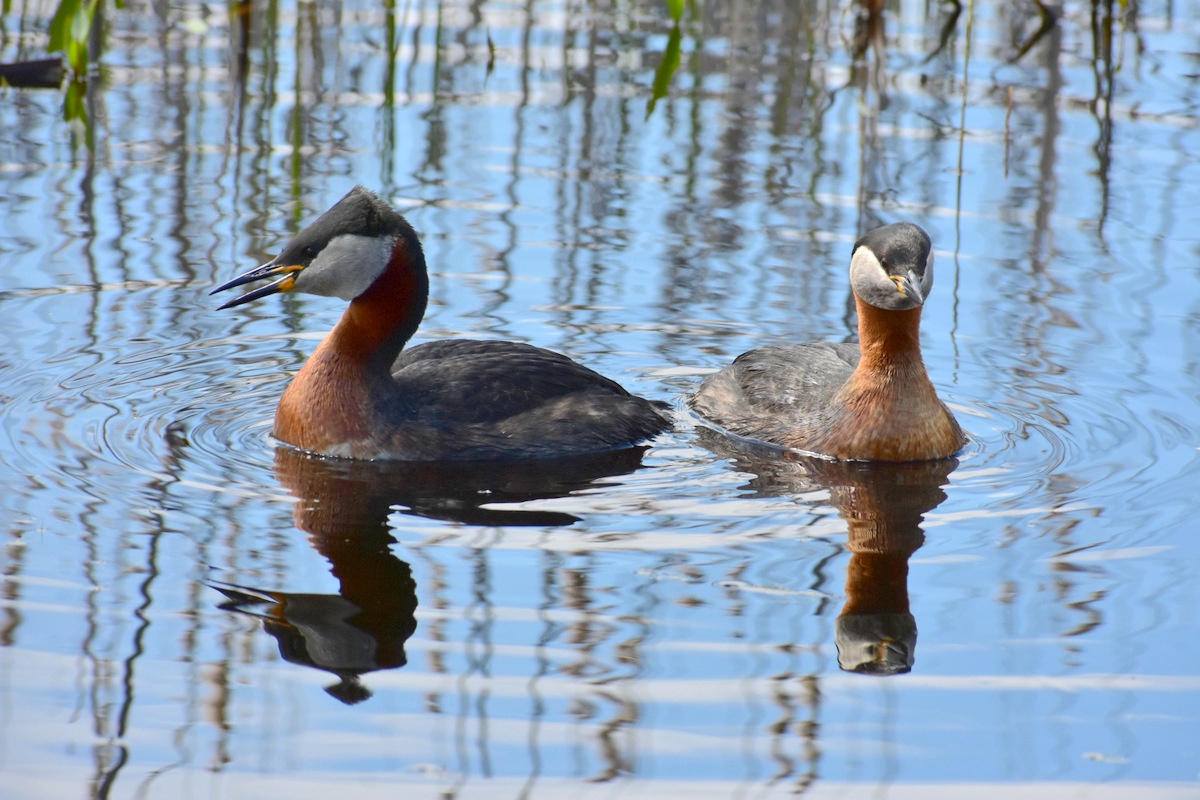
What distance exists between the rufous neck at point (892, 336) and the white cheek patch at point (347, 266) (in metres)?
2.17

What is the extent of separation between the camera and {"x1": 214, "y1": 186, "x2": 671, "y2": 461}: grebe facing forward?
728cm

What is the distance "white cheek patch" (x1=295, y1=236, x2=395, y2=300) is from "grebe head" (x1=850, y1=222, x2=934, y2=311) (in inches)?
83.9

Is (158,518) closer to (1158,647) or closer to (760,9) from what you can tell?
(1158,647)

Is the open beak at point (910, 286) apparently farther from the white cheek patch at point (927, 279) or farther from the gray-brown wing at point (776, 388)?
the gray-brown wing at point (776, 388)

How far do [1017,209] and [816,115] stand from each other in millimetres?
2406

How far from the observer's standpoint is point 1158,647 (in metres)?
5.39

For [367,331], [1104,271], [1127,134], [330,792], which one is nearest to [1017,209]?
[1104,271]

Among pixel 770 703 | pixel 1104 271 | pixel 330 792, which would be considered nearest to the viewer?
pixel 330 792

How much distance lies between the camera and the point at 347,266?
735 centimetres

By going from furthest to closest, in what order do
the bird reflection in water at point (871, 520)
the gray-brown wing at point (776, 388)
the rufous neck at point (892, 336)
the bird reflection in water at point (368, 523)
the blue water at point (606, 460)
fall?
the gray-brown wing at point (776, 388)
the rufous neck at point (892, 336)
the bird reflection in water at point (871, 520)
the bird reflection in water at point (368, 523)
the blue water at point (606, 460)

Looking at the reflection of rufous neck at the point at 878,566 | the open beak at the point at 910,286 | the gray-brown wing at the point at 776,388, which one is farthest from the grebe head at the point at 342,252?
the reflection of rufous neck at the point at 878,566

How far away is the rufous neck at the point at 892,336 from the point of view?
7.43 metres

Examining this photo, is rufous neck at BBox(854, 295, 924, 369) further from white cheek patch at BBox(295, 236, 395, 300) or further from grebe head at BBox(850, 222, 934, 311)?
white cheek patch at BBox(295, 236, 395, 300)

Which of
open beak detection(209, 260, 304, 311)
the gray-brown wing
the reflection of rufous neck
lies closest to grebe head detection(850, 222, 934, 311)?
the gray-brown wing
